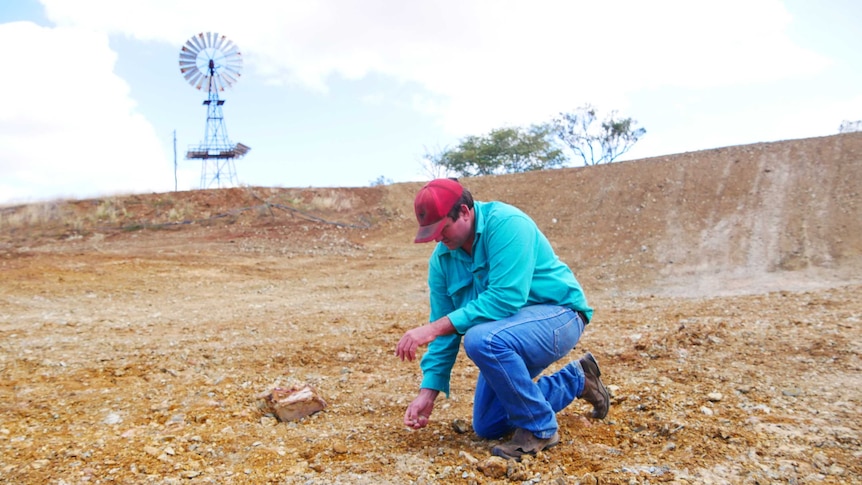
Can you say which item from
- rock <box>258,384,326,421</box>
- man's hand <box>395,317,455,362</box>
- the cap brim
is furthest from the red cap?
rock <box>258,384,326,421</box>

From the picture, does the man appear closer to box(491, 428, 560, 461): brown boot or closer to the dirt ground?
box(491, 428, 560, 461): brown boot

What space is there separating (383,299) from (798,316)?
5.07 metres

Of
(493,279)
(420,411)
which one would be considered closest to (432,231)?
(493,279)

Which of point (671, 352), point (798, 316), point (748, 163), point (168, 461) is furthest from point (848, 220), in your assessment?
point (168, 461)

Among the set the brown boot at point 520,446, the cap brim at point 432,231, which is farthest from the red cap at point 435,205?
the brown boot at point 520,446

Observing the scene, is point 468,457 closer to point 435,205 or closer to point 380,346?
point 435,205

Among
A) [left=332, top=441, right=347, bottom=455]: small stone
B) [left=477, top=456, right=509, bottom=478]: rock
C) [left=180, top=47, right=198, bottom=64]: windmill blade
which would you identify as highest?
[left=180, top=47, right=198, bottom=64]: windmill blade

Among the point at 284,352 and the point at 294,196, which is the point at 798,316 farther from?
the point at 294,196

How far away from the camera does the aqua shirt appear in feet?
9.23

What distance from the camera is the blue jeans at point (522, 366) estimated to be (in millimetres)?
2764

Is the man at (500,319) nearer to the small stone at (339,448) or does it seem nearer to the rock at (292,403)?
the small stone at (339,448)

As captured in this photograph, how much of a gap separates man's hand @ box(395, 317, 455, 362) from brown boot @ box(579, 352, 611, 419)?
0.81m

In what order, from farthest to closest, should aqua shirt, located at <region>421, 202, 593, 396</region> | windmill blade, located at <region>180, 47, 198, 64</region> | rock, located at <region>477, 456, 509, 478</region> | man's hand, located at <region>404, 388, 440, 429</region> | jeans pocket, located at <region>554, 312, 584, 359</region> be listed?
1. windmill blade, located at <region>180, 47, 198, 64</region>
2. man's hand, located at <region>404, 388, 440, 429</region>
3. jeans pocket, located at <region>554, 312, 584, 359</region>
4. aqua shirt, located at <region>421, 202, 593, 396</region>
5. rock, located at <region>477, 456, 509, 478</region>

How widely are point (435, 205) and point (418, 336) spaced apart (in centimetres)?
55
